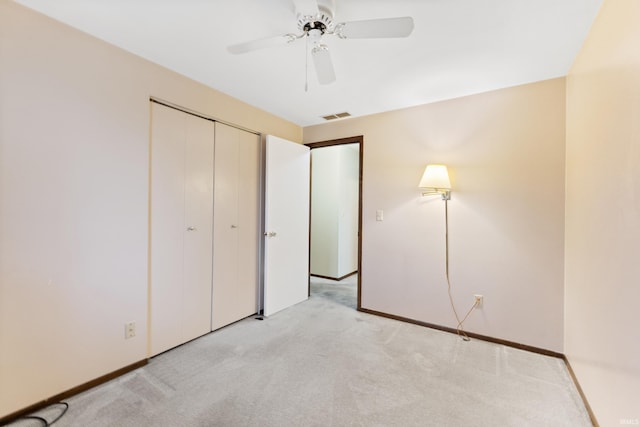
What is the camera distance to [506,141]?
99.3 inches

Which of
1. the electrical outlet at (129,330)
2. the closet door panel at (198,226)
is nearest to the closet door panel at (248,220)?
the closet door panel at (198,226)

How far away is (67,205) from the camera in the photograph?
Answer: 5.73 feet

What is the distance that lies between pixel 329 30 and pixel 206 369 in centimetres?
248

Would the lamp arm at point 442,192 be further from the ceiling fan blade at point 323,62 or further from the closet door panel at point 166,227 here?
the closet door panel at point 166,227

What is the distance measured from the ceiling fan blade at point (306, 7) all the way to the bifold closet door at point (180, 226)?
1.49 metres

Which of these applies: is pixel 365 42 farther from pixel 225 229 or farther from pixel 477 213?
pixel 225 229

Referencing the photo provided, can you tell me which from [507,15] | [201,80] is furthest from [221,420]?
[507,15]

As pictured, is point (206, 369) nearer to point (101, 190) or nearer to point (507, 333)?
point (101, 190)

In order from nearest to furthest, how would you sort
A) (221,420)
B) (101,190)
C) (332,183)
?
(221,420) → (101,190) → (332,183)

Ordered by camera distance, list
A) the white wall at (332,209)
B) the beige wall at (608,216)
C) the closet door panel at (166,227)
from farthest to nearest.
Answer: the white wall at (332,209) < the closet door panel at (166,227) < the beige wall at (608,216)

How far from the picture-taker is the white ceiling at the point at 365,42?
158 centimetres

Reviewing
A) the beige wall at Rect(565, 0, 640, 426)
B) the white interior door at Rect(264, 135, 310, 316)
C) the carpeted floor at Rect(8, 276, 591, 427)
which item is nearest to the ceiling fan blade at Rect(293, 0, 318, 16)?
the beige wall at Rect(565, 0, 640, 426)

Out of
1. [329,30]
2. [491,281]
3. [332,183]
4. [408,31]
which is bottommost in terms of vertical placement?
[491,281]

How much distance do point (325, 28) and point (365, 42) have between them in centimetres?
43
